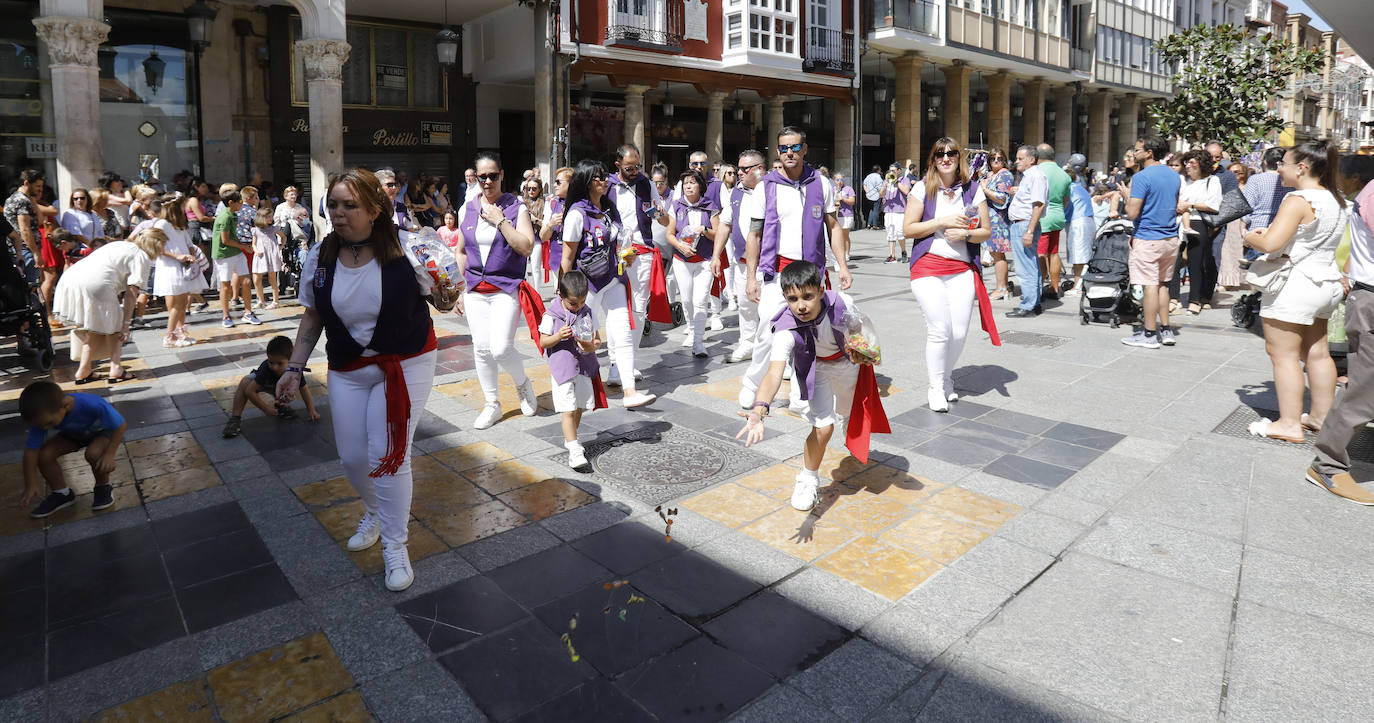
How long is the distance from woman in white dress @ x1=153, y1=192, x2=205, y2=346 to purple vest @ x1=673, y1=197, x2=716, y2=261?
17.4ft

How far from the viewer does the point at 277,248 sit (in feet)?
40.0

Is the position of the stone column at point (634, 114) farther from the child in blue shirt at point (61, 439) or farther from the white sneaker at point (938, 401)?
the child in blue shirt at point (61, 439)

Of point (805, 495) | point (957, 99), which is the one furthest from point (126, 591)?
point (957, 99)

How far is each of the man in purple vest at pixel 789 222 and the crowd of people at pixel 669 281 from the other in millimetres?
19

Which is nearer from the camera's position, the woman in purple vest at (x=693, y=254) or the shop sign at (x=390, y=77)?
the woman in purple vest at (x=693, y=254)

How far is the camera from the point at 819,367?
449 cm

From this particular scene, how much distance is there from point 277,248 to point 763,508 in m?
9.96

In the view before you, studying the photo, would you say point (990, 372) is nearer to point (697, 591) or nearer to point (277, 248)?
point (697, 591)

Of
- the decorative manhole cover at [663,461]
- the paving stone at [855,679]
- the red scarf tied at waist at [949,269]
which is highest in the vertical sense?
the red scarf tied at waist at [949,269]

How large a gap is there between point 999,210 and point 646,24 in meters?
13.0

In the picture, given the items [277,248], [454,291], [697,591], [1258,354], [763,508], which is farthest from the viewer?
[277,248]

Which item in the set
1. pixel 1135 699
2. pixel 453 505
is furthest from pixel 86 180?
pixel 1135 699

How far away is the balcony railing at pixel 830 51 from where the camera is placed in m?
25.2

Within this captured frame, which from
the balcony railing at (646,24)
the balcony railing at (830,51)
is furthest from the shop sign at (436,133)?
→ the balcony railing at (830,51)
